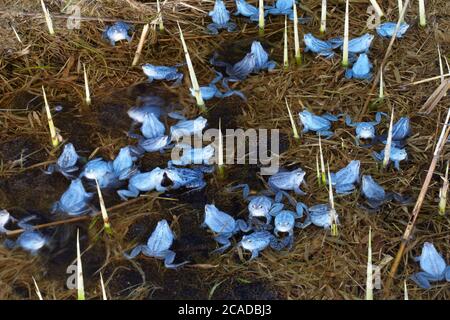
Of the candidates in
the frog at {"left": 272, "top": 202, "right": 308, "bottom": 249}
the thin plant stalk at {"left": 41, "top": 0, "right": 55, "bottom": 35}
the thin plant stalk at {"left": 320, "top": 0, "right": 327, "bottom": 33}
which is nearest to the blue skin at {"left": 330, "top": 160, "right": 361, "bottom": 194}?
the frog at {"left": 272, "top": 202, "right": 308, "bottom": 249}

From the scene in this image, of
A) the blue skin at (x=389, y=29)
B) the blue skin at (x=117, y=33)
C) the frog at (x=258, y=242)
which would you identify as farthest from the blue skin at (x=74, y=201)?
the blue skin at (x=389, y=29)

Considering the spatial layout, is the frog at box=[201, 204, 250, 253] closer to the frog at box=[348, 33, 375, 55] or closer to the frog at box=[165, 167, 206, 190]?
the frog at box=[165, 167, 206, 190]

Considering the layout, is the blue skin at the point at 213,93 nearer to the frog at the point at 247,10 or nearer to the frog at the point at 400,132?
the frog at the point at 247,10

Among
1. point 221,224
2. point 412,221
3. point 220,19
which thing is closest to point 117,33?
point 220,19
